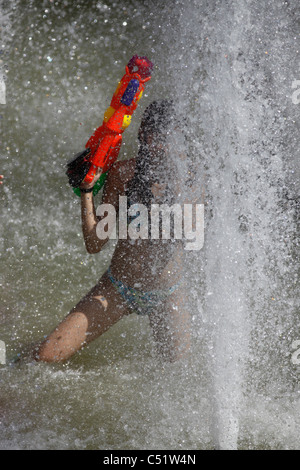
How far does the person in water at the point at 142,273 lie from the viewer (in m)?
2.55

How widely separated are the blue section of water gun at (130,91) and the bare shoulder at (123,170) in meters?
0.32

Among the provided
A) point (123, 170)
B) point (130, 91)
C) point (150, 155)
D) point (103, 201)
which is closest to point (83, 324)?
point (103, 201)

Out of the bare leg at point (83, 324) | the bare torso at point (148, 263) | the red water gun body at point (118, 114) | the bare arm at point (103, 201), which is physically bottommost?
the bare leg at point (83, 324)

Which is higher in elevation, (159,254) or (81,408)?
(159,254)

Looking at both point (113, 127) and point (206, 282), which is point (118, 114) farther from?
point (206, 282)

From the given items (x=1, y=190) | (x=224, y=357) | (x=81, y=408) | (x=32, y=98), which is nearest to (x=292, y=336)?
(x=224, y=357)

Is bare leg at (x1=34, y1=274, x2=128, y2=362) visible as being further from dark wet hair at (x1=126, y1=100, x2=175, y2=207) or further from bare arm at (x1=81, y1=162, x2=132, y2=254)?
dark wet hair at (x1=126, y1=100, x2=175, y2=207)

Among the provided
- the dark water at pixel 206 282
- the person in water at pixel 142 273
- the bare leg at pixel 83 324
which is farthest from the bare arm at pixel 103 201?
the dark water at pixel 206 282

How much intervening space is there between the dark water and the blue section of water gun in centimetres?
49

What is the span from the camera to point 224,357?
250cm

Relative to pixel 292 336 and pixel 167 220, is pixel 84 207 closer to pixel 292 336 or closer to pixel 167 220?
pixel 167 220

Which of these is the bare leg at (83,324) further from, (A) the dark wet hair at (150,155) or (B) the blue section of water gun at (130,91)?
(B) the blue section of water gun at (130,91)

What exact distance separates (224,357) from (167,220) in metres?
0.76
